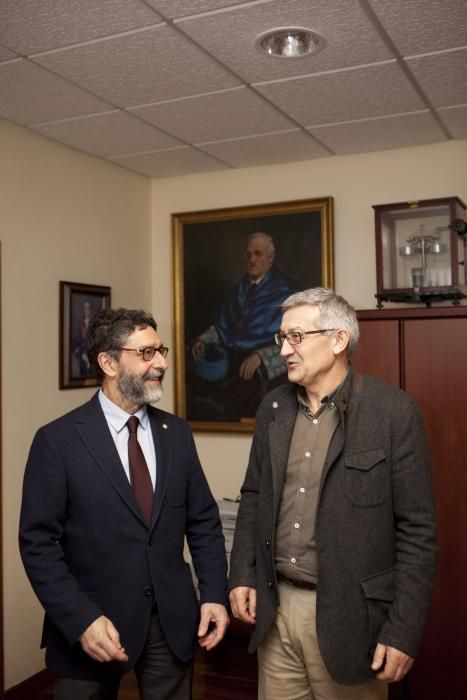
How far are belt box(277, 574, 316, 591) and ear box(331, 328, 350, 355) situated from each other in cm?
69

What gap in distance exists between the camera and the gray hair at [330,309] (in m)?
2.19

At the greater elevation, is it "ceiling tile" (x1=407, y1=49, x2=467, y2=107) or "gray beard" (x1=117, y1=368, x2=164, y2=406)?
"ceiling tile" (x1=407, y1=49, x2=467, y2=107)

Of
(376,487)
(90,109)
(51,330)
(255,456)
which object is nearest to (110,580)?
(255,456)

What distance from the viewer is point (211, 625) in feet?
7.39

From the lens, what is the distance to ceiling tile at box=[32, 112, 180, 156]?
3.52m

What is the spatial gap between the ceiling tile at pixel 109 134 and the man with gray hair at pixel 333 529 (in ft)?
5.87

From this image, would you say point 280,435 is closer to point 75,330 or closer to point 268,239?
point 75,330

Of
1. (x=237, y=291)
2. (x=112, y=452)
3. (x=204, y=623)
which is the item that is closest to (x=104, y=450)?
(x=112, y=452)

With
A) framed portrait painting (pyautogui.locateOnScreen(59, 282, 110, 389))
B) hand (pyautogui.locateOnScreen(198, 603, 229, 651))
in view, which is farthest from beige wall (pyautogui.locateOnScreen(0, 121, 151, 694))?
hand (pyautogui.locateOnScreen(198, 603, 229, 651))

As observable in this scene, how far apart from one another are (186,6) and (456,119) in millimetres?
1737

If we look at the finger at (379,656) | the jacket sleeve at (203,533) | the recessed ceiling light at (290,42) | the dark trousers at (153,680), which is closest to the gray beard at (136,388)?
the jacket sleeve at (203,533)

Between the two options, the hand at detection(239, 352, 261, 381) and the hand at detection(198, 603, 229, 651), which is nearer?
the hand at detection(198, 603, 229, 651)

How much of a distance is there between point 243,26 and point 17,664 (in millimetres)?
3043

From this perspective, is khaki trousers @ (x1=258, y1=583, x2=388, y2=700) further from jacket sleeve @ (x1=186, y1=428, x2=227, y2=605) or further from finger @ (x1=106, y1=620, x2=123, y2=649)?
finger @ (x1=106, y1=620, x2=123, y2=649)
